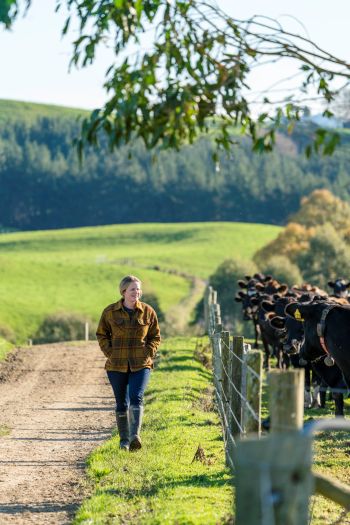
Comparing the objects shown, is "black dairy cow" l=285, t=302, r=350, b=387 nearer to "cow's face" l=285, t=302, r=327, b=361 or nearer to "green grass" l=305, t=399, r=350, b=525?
"cow's face" l=285, t=302, r=327, b=361

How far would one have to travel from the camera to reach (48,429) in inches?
670

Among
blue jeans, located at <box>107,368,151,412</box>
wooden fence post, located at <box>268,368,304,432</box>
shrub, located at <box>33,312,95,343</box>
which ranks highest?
wooden fence post, located at <box>268,368,304,432</box>

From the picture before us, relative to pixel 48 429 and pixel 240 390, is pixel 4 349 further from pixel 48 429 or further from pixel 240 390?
pixel 240 390

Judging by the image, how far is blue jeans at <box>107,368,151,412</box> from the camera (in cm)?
1401

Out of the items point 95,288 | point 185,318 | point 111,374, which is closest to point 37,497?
point 111,374

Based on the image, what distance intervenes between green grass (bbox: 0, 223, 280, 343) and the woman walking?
7278 cm

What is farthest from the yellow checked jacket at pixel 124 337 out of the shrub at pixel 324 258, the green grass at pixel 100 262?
the green grass at pixel 100 262

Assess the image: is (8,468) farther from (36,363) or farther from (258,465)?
(36,363)

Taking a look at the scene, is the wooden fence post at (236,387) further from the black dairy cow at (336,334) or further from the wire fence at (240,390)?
the black dairy cow at (336,334)

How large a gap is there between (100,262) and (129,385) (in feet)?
388

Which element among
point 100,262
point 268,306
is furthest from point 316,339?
point 100,262

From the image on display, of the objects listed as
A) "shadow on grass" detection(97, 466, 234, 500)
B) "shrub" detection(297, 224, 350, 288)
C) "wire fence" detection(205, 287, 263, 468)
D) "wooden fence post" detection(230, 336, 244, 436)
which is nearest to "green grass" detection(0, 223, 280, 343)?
"shrub" detection(297, 224, 350, 288)

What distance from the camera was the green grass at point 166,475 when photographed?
993 cm

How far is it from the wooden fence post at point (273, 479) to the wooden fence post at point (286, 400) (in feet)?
2.57
